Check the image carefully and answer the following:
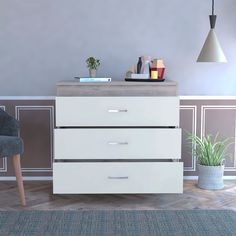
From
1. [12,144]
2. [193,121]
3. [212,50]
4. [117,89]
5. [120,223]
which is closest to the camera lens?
[120,223]

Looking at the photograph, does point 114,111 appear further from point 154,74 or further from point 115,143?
point 154,74

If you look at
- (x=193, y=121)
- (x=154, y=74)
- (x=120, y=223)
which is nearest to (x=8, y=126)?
(x=154, y=74)

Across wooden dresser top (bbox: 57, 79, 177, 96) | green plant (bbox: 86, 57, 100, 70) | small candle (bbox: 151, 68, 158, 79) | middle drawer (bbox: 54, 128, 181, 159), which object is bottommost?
middle drawer (bbox: 54, 128, 181, 159)

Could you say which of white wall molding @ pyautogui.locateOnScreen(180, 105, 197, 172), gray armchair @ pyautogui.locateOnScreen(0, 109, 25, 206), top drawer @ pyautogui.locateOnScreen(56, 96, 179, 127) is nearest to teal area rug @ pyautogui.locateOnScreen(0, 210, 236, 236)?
gray armchair @ pyautogui.locateOnScreen(0, 109, 25, 206)

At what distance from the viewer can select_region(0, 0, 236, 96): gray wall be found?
2.98 meters

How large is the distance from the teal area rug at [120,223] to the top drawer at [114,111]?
1173 mm

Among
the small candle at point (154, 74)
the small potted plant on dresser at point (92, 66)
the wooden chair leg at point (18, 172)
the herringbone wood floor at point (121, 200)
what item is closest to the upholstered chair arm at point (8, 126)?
the wooden chair leg at point (18, 172)

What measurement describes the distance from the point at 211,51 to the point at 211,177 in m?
0.83

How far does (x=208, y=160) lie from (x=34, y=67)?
1.36 meters

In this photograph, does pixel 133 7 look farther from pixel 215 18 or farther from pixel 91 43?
pixel 215 18

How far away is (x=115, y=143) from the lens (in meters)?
2.51

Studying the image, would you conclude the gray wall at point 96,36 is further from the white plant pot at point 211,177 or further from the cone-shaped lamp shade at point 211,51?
the white plant pot at point 211,177

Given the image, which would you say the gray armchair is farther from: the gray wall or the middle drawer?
the gray wall

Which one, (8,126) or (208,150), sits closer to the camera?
A: (8,126)
